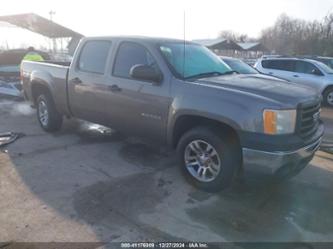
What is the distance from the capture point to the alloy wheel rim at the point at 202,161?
4.22 m

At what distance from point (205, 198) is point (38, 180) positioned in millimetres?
2263

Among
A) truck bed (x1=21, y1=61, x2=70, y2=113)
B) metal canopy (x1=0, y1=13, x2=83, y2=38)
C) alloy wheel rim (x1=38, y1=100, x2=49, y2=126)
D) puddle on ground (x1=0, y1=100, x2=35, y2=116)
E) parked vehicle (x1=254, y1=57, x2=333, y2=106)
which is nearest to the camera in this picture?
truck bed (x1=21, y1=61, x2=70, y2=113)

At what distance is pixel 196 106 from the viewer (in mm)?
4129

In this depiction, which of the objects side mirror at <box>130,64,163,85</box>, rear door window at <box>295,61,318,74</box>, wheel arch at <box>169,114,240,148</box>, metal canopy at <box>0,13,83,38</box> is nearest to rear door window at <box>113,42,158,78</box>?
side mirror at <box>130,64,163,85</box>

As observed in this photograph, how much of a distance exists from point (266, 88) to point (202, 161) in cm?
119

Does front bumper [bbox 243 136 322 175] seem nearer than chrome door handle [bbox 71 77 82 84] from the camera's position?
Yes

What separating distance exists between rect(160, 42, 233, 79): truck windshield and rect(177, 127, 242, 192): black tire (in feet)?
2.65

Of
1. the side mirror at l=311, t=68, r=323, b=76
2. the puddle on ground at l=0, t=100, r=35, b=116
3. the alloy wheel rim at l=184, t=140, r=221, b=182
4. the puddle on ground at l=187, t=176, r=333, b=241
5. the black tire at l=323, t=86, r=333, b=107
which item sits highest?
the side mirror at l=311, t=68, r=323, b=76

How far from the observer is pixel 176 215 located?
3781 mm

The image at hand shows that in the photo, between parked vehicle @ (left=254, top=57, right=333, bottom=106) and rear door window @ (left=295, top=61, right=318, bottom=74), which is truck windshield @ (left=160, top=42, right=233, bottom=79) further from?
rear door window @ (left=295, top=61, right=318, bottom=74)

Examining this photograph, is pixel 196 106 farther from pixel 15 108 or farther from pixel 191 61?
pixel 15 108

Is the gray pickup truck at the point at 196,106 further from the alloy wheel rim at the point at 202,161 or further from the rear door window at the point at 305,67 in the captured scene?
the rear door window at the point at 305,67

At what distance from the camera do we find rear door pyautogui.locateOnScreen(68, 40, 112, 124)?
5.36 metres

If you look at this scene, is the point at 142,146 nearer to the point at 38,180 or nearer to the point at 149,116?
the point at 149,116
